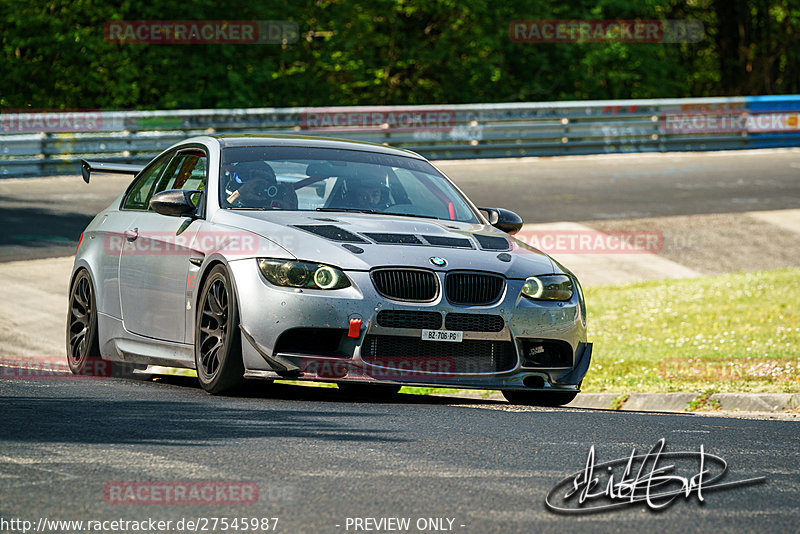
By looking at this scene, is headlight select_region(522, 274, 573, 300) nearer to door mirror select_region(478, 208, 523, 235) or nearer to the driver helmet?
door mirror select_region(478, 208, 523, 235)

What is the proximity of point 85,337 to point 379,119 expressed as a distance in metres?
17.7

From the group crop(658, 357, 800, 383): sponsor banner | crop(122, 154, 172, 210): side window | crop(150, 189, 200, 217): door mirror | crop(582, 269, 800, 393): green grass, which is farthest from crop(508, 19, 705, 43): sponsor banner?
crop(150, 189, 200, 217): door mirror

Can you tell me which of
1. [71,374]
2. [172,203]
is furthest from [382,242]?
[71,374]

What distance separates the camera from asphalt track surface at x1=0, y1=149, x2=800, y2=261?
1855 cm

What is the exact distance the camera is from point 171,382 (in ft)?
30.7

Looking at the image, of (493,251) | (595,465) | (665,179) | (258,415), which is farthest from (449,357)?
(665,179)

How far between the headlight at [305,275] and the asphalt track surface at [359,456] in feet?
2.26

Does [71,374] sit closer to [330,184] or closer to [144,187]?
[144,187]

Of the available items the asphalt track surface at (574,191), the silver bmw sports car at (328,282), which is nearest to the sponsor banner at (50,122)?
the asphalt track surface at (574,191)

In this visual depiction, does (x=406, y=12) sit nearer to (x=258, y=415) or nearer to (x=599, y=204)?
(x=599, y=204)

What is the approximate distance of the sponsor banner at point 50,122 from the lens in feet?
75.3

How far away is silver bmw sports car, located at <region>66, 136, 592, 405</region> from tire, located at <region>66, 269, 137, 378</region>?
4cm

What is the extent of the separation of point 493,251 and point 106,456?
3.05 meters

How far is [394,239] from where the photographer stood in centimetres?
762
